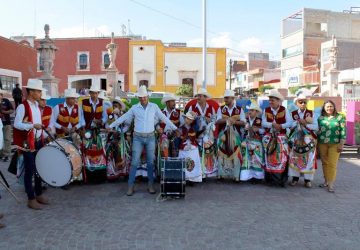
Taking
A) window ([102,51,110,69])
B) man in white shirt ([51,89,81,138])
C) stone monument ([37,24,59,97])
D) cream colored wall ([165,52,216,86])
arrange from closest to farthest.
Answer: man in white shirt ([51,89,81,138]) → stone monument ([37,24,59,97]) → window ([102,51,110,69]) → cream colored wall ([165,52,216,86])

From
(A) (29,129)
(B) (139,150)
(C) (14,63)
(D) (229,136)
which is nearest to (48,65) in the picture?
(C) (14,63)

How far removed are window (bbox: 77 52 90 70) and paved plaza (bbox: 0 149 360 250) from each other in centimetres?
3589

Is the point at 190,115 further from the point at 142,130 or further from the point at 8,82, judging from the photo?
the point at 8,82

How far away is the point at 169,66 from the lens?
4288 centimetres

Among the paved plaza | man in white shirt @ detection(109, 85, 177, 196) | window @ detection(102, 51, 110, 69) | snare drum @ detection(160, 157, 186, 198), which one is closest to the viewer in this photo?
the paved plaza

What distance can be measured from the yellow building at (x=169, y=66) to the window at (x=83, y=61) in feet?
14.9

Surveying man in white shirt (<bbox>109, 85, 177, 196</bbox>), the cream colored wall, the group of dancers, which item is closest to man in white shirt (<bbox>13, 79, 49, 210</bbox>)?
the group of dancers

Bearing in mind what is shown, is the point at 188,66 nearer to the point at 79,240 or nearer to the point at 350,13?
the point at 350,13

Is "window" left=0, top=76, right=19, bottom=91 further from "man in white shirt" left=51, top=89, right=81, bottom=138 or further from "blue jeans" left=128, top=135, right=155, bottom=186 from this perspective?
"blue jeans" left=128, top=135, right=155, bottom=186

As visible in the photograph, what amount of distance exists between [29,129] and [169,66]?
37769 mm

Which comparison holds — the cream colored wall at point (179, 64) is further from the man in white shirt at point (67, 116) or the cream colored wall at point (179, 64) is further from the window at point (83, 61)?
the man in white shirt at point (67, 116)

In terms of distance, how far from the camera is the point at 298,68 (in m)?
46.2

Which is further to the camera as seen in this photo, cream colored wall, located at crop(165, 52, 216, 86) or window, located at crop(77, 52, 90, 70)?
cream colored wall, located at crop(165, 52, 216, 86)

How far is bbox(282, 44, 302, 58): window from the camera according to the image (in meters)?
47.1
